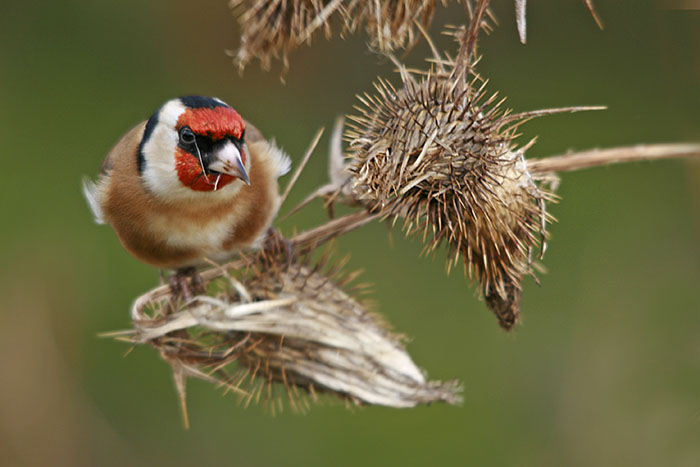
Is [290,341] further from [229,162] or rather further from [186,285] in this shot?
[229,162]

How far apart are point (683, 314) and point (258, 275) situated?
85.2 inches

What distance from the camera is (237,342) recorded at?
2316 mm

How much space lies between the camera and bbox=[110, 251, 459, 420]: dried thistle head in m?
2.23

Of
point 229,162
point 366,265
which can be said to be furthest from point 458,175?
point 366,265

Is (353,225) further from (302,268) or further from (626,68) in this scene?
(626,68)

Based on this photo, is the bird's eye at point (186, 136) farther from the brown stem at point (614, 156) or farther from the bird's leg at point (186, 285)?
the brown stem at point (614, 156)

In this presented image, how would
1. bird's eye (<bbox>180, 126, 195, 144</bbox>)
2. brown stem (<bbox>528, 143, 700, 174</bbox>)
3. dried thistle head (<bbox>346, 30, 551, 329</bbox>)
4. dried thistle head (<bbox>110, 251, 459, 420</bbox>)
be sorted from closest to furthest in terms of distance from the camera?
dried thistle head (<bbox>346, 30, 551, 329</bbox>) → brown stem (<bbox>528, 143, 700, 174</bbox>) → dried thistle head (<bbox>110, 251, 459, 420</bbox>) → bird's eye (<bbox>180, 126, 195, 144</bbox>)

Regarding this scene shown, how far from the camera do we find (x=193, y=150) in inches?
95.3

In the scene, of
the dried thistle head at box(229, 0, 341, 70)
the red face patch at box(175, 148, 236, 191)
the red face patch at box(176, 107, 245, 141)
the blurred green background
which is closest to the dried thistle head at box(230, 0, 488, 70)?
the dried thistle head at box(229, 0, 341, 70)

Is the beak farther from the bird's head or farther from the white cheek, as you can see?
the white cheek

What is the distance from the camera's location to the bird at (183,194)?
244cm

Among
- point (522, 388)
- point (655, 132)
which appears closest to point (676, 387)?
point (522, 388)

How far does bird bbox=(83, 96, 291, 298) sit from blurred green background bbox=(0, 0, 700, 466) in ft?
5.63

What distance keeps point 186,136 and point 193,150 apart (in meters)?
0.05
